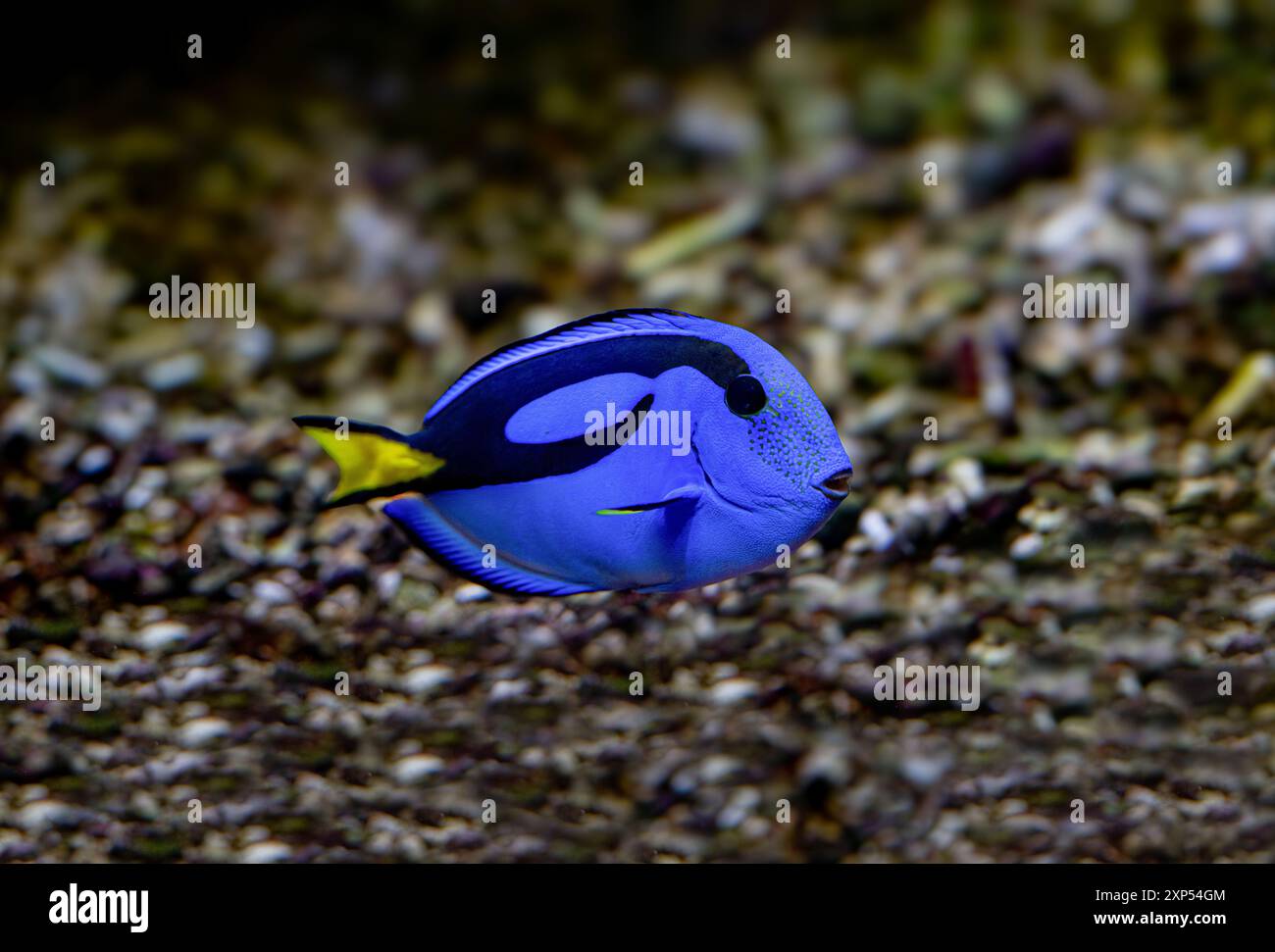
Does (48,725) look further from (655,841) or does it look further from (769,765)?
(769,765)

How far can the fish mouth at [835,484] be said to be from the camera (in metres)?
0.49

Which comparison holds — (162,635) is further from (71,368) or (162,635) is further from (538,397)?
(538,397)

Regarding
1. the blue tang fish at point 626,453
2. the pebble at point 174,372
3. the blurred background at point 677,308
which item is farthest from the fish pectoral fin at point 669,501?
the pebble at point 174,372

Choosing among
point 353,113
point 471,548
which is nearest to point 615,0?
point 353,113

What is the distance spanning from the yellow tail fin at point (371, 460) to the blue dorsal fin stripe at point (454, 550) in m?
→ 0.03

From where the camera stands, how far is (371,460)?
51 cm

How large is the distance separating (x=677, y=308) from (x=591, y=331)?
684mm

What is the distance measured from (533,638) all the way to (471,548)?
0.42 m

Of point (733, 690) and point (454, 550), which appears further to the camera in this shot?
point (733, 690)

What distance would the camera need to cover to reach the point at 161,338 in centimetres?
120

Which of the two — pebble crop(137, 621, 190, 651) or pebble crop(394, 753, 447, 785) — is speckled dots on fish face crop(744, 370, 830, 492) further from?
pebble crop(137, 621, 190, 651)

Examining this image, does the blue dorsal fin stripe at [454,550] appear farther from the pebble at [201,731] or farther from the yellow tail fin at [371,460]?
the pebble at [201,731]

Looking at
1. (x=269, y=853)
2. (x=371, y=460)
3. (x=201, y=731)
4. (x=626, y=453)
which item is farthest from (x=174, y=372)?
(x=626, y=453)

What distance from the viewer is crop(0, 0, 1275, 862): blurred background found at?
94cm
